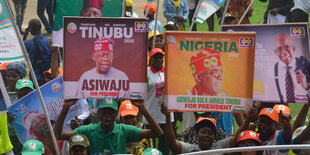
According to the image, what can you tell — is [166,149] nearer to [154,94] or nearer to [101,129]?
[154,94]

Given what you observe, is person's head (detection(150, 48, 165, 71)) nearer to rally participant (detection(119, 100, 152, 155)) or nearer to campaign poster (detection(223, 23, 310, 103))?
rally participant (detection(119, 100, 152, 155))

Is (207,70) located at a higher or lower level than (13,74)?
higher

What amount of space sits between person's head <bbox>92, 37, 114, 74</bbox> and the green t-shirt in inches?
27.0

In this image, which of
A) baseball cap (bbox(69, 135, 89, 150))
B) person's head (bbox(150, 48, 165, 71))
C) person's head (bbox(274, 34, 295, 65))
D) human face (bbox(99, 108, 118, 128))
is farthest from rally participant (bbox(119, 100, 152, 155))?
person's head (bbox(274, 34, 295, 65))

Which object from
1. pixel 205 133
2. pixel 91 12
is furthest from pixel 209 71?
pixel 91 12

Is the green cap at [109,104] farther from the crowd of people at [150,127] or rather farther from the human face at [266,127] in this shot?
the human face at [266,127]

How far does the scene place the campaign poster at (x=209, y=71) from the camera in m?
6.12

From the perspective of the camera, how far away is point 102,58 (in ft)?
20.5

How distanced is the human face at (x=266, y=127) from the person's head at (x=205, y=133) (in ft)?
2.09

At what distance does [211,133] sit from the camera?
21.4ft

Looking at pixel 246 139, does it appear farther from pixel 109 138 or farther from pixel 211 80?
pixel 109 138

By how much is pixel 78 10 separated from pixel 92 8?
0.22m

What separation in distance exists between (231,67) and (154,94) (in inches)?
87.7

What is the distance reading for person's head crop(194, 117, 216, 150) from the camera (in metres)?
6.45
